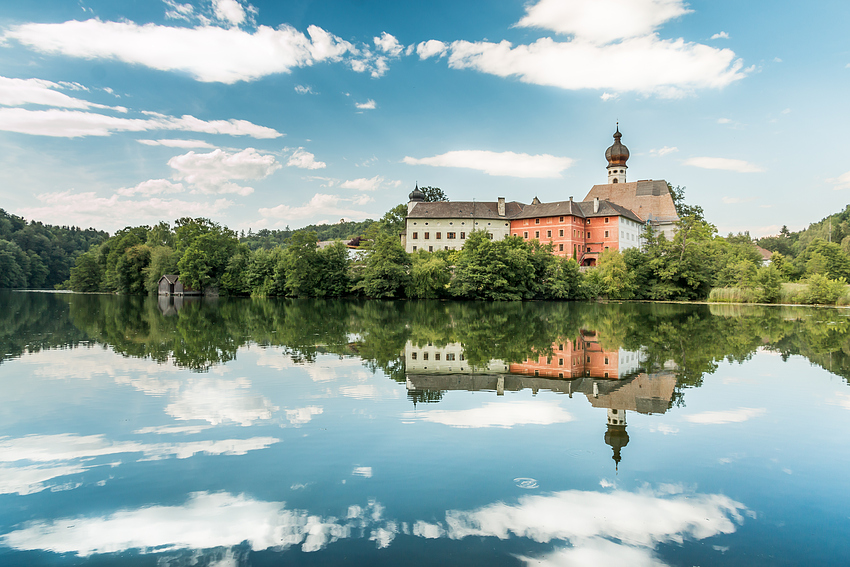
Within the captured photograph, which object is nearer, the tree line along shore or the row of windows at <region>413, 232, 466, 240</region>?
the tree line along shore

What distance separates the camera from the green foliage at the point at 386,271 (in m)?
46.0

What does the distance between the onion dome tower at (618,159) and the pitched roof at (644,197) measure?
2489 mm

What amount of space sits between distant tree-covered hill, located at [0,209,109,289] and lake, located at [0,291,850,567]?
9131 centimetres

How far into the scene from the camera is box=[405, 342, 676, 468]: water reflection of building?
8.09m

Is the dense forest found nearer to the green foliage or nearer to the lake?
the green foliage

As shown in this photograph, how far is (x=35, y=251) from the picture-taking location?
93.5 meters

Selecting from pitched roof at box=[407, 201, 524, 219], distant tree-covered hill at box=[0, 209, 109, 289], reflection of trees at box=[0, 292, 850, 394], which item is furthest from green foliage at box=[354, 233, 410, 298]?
distant tree-covered hill at box=[0, 209, 109, 289]

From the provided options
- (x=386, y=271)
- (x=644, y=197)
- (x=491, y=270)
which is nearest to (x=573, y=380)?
(x=491, y=270)

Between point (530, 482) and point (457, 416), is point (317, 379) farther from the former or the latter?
point (530, 482)

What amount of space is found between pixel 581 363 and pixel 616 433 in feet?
17.6

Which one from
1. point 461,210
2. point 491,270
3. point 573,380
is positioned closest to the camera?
point 573,380

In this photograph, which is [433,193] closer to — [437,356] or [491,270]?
[491,270]

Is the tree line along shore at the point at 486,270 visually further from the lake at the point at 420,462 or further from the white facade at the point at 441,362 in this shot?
the lake at the point at 420,462

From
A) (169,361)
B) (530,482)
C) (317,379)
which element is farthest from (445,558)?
(169,361)
